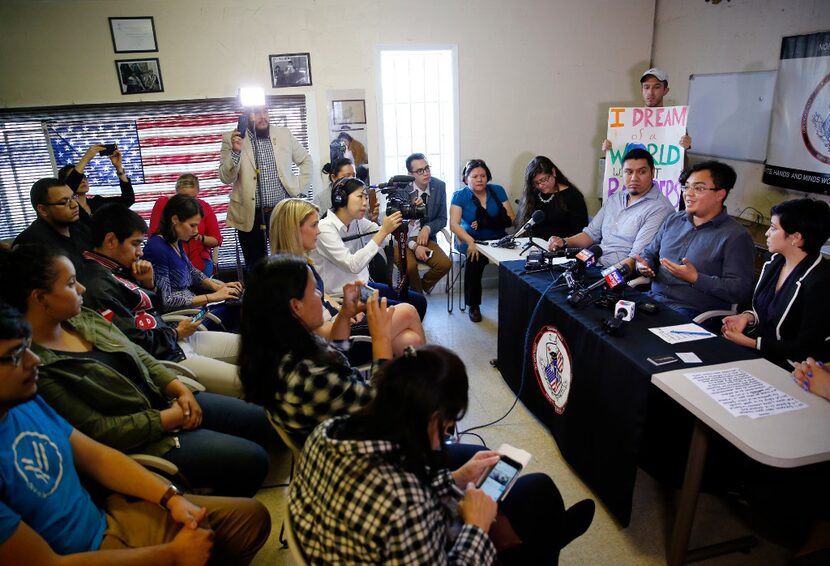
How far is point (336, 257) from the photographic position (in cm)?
286

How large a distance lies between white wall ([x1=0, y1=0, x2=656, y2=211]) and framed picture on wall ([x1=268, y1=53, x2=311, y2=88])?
0.17 feet

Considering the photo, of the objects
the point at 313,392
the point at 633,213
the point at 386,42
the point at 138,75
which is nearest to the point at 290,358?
the point at 313,392

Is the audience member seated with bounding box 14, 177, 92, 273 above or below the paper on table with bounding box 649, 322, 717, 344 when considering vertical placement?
above

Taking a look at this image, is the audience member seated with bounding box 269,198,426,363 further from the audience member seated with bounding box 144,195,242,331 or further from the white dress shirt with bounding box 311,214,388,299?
the audience member seated with bounding box 144,195,242,331

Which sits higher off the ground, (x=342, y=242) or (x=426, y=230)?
(x=342, y=242)

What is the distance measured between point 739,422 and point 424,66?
3.92 m

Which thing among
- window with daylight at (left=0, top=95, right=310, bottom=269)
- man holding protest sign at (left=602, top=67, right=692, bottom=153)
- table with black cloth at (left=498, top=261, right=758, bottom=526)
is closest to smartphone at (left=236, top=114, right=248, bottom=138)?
window with daylight at (left=0, top=95, right=310, bottom=269)

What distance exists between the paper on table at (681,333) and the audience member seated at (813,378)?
1.18ft

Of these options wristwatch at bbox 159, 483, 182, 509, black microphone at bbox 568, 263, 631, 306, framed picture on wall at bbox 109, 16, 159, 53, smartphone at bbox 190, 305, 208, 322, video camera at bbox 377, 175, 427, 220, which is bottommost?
wristwatch at bbox 159, 483, 182, 509

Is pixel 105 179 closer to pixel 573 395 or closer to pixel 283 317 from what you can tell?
pixel 283 317

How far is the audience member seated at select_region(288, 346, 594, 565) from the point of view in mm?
1003

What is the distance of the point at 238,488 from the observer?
6.09 ft

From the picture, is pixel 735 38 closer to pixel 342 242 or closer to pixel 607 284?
pixel 607 284

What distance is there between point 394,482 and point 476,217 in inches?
131
